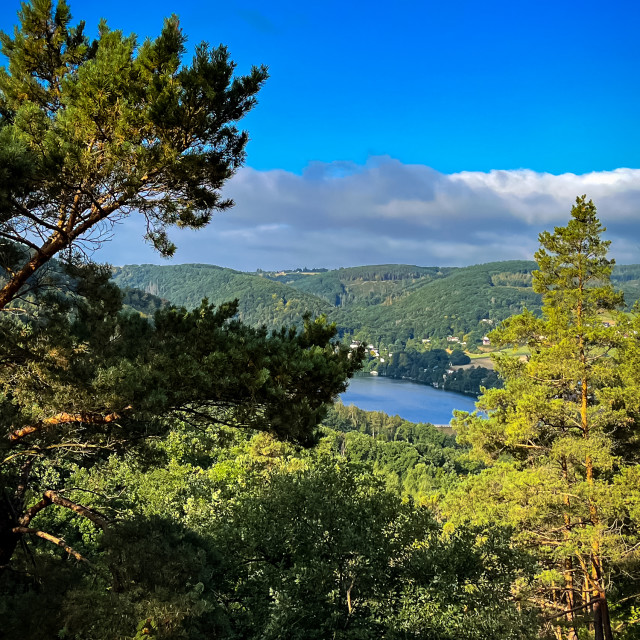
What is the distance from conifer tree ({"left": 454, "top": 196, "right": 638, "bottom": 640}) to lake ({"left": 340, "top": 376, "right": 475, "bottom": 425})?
82.9 m

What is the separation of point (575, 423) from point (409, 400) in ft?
387

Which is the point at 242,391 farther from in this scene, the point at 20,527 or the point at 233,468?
the point at 233,468

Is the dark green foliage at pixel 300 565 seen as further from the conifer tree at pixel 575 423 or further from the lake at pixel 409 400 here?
the lake at pixel 409 400

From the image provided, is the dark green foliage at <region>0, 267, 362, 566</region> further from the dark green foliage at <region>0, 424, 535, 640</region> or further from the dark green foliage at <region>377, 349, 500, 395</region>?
the dark green foliage at <region>377, 349, 500, 395</region>

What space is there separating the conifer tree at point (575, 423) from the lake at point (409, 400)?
82892 mm

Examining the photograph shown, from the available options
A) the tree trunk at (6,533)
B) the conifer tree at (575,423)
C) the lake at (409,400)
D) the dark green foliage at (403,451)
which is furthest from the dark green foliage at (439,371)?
the tree trunk at (6,533)

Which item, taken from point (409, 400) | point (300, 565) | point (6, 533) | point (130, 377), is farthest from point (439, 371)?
point (130, 377)

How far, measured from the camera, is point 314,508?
8906 mm

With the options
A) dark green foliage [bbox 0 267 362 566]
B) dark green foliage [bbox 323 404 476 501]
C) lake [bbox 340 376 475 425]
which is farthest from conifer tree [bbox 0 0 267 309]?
lake [bbox 340 376 475 425]

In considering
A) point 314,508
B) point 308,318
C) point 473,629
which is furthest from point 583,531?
point 308,318

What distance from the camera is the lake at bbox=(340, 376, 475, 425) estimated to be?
106062mm

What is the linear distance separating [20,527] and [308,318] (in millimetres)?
4000

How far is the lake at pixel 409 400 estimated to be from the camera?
348 feet

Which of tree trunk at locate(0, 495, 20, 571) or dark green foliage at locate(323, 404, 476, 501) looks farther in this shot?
dark green foliage at locate(323, 404, 476, 501)
